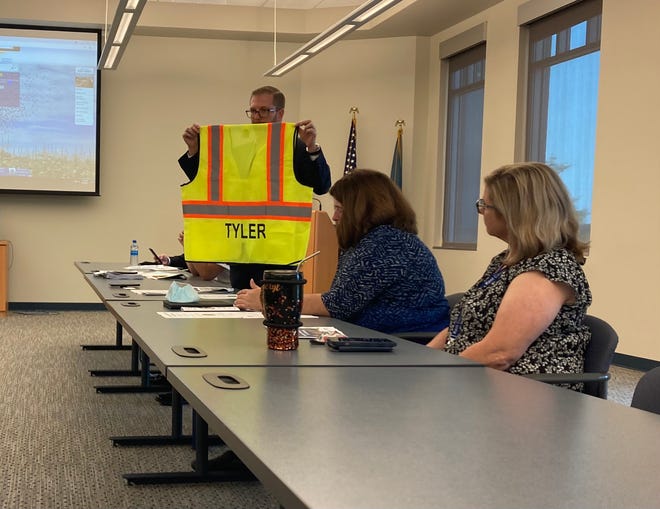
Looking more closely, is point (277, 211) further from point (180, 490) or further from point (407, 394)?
point (407, 394)

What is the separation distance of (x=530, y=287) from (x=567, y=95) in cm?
508

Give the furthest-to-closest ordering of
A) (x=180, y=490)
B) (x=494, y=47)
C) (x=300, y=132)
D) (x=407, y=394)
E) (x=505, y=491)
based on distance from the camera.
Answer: (x=494, y=47)
(x=300, y=132)
(x=180, y=490)
(x=407, y=394)
(x=505, y=491)

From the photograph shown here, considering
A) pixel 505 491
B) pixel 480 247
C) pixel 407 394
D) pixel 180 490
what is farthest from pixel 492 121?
pixel 505 491

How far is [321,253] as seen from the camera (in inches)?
279

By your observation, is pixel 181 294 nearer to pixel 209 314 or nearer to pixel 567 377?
pixel 209 314

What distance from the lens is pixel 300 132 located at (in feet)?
10.5

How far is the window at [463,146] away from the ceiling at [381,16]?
402mm

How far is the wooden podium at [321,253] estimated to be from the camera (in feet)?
23.1

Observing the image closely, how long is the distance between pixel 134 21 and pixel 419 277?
157 inches

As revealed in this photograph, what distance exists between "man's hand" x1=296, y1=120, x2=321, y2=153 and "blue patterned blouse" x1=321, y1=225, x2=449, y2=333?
521 millimetres

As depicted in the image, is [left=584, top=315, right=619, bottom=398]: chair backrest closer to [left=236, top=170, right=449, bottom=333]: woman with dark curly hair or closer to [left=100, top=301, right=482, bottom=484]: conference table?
[left=100, top=301, right=482, bottom=484]: conference table

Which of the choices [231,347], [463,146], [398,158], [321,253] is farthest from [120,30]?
[231,347]

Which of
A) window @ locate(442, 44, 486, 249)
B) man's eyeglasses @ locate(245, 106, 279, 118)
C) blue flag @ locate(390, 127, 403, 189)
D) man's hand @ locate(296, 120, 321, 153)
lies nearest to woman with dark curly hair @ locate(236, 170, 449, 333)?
man's hand @ locate(296, 120, 321, 153)

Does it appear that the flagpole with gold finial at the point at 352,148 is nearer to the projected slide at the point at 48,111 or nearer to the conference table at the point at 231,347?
the projected slide at the point at 48,111
